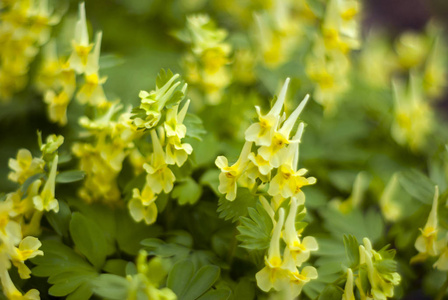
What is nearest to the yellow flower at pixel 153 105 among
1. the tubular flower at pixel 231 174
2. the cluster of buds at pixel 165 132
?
the cluster of buds at pixel 165 132

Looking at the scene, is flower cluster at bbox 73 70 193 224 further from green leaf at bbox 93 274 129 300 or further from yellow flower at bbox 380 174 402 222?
yellow flower at bbox 380 174 402 222

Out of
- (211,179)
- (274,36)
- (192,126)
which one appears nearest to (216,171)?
(211,179)

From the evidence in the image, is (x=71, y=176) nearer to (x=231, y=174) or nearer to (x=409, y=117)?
(x=231, y=174)

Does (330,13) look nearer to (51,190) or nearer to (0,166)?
(51,190)

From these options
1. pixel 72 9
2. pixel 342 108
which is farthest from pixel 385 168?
pixel 72 9

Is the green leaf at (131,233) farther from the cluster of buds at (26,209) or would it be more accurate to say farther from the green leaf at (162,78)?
the green leaf at (162,78)
